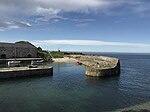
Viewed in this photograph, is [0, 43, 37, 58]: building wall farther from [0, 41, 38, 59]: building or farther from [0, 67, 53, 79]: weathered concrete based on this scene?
Result: [0, 67, 53, 79]: weathered concrete

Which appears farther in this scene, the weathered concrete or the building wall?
the building wall

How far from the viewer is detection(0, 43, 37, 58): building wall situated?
11156 centimetres

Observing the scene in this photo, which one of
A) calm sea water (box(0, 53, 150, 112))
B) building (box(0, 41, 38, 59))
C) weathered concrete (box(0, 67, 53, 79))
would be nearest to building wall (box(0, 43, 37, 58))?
building (box(0, 41, 38, 59))

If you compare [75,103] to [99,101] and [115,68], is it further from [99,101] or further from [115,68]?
[115,68]

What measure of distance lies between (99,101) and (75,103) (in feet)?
15.9

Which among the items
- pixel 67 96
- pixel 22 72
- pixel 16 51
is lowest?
pixel 67 96

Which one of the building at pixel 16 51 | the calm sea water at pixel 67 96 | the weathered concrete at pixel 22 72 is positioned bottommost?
the calm sea water at pixel 67 96

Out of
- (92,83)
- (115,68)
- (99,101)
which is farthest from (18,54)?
(99,101)

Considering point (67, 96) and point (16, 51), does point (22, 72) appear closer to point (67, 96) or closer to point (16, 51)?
point (67, 96)

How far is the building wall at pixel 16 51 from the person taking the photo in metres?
112

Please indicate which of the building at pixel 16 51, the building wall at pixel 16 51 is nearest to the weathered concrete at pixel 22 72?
the building at pixel 16 51

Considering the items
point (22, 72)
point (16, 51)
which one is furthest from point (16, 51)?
point (22, 72)

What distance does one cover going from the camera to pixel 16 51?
11725 centimetres

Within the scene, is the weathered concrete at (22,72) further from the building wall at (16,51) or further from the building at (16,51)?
the building wall at (16,51)
